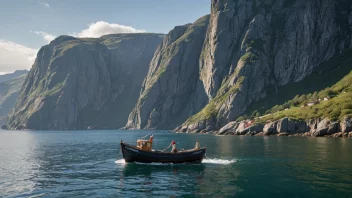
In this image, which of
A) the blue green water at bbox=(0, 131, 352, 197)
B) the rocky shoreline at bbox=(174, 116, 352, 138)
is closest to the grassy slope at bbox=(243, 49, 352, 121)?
the rocky shoreline at bbox=(174, 116, 352, 138)

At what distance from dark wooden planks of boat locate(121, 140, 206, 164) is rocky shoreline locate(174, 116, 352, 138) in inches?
2857

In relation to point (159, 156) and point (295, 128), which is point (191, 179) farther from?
point (295, 128)

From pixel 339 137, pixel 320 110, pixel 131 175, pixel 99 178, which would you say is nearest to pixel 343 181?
pixel 131 175

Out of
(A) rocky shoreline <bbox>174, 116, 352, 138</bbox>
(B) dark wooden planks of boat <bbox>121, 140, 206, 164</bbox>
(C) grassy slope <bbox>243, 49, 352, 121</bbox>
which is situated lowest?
(B) dark wooden planks of boat <bbox>121, 140, 206, 164</bbox>

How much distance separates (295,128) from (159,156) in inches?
3456

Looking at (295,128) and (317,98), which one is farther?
(317,98)

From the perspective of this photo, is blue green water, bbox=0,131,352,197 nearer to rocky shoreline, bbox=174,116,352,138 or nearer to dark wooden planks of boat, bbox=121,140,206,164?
dark wooden planks of boat, bbox=121,140,206,164

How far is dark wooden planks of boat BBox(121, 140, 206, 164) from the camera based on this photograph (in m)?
56.2

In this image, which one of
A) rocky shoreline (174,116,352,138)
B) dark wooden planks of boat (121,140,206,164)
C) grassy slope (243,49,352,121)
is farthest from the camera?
grassy slope (243,49,352,121)

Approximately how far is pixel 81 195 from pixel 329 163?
1523 inches

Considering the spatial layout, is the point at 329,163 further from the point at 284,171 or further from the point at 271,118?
the point at 271,118

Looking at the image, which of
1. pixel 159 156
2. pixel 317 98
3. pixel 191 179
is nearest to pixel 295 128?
pixel 317 98

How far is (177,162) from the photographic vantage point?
56844mm

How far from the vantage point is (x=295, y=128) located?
417 feet
